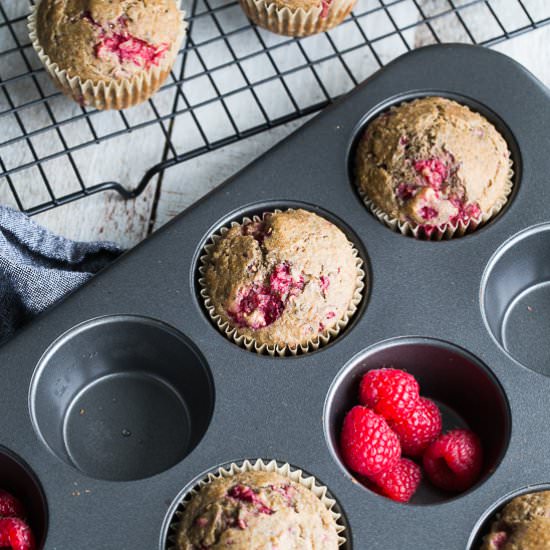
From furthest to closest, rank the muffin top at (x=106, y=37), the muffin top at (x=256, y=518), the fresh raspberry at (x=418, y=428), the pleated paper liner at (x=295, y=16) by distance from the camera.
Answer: the pleated paper liner at (x=295, y=16), the muffin top at (x=106, y=37), the fresh raspberry at (x=418, y=428), the muffin top at (x=256, y=518)

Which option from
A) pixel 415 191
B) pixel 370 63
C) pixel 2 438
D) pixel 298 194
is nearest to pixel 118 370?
pixel 2 438

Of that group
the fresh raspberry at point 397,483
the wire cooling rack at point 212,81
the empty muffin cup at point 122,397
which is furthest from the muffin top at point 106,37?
the fresh raspberry at point 397,483

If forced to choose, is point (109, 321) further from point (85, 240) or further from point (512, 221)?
point (512, 221)

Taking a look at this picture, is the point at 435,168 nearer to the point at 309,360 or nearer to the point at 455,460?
the point at 309,360

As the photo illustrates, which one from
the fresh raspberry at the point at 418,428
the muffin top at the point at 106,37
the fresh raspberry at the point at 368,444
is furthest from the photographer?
the muffin top at the point at 106,37

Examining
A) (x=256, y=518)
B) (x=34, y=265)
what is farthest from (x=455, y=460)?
(x=34, y=265)

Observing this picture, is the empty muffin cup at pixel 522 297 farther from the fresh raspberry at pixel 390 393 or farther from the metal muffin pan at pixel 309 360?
the fresh raspberry at pixel 390 393
